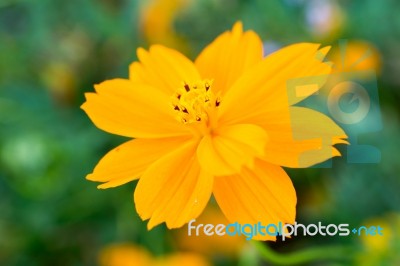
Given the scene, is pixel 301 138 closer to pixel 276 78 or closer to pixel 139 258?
pixel 276 78

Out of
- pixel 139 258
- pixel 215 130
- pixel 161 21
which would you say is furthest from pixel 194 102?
pixel 161 21

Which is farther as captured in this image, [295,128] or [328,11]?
[328,11]

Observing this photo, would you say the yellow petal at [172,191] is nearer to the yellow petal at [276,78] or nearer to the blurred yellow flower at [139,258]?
the yellow petal at [276,78]

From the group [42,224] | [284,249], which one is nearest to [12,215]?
[42,224]

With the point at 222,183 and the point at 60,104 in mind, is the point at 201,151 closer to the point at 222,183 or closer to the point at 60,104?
the point at 222,183

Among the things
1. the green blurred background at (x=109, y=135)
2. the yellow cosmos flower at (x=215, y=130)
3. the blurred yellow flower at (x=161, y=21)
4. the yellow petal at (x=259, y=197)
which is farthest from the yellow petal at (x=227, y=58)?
the blurred yellow flower at (x=161, y=21)

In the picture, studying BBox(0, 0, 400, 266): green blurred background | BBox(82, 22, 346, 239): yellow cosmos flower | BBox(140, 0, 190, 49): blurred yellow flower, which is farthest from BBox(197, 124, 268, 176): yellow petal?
BBox(140, 0, 190, 49): blurred yellow flower
